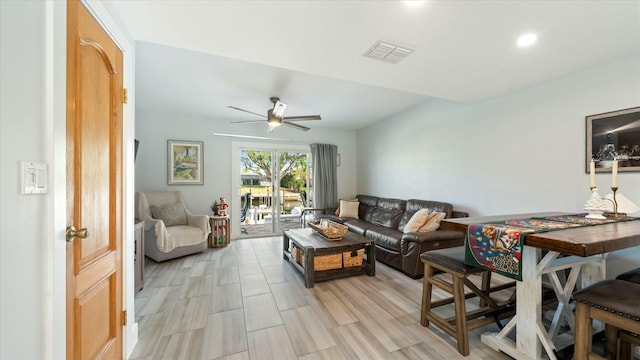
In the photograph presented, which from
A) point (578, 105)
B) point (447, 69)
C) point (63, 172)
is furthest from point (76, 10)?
point (578, 105)

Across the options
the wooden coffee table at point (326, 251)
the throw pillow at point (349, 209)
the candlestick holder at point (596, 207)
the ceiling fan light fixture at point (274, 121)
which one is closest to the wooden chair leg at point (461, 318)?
the candlestick holder at point (596, 207)

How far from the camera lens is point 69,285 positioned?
1005 millimetres

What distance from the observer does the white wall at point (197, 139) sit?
4379mm

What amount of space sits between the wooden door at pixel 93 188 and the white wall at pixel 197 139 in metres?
3.38

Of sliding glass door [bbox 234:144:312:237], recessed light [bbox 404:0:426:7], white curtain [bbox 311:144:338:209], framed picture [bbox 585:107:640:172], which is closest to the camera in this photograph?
recessed light [bbox 404:0:426:7]

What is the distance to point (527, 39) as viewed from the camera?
189 cm

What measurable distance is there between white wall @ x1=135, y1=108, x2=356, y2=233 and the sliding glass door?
0.80 ft

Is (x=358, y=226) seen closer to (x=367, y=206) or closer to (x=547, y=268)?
(x=367, y=206)

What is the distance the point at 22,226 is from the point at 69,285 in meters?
0.39

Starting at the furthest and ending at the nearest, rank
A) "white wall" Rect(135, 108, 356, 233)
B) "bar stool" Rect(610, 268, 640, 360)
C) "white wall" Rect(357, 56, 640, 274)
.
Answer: "white wall" Rect(135, 108, 356, 233) → "white wall" Rect(357, 56, 640, 274) → "bar stool" Rect(610, 268, 640, 360)

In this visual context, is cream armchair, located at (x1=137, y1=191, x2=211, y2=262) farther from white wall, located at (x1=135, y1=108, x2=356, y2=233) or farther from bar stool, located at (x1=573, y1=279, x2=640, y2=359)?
bar stool, located at (x1=573, y1=279, x2=640, y2=359)

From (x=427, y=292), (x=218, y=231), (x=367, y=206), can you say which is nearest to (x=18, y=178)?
(x=427, y=292)

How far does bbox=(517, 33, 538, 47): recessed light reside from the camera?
1.84 meters

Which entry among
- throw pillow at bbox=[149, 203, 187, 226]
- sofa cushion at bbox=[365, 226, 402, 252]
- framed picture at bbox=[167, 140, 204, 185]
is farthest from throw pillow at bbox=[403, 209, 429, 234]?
framed picture at bbox=[167, 140, 204, 185]
